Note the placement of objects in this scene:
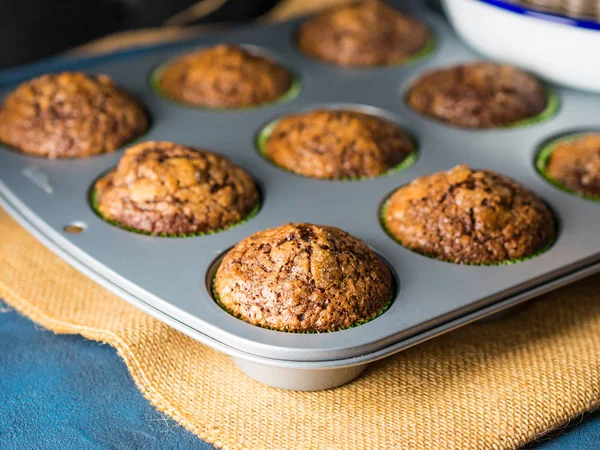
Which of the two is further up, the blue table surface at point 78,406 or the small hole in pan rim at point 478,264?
the small hole in pan rim at point 478,264

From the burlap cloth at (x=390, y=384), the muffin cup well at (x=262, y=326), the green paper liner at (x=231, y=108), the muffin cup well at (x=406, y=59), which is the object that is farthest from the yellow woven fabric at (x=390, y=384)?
the muffin cup well at (x=406, y=59)

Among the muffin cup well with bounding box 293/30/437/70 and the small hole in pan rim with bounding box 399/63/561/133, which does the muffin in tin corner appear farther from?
the muffin cup well with bounding box 293/30/437/70

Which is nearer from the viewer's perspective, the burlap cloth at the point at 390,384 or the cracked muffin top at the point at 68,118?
the burlap cloth at the point at 390,384

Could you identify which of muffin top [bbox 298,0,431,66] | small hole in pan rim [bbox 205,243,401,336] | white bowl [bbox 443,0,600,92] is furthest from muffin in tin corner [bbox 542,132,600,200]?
muffin top [bbox 298,0,431,66]

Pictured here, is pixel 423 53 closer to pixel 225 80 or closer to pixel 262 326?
pixel 225 80

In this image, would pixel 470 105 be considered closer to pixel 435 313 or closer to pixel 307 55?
pixel 307 55

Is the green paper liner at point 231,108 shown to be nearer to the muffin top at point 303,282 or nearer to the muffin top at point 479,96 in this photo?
the muffin top at point 479,96
